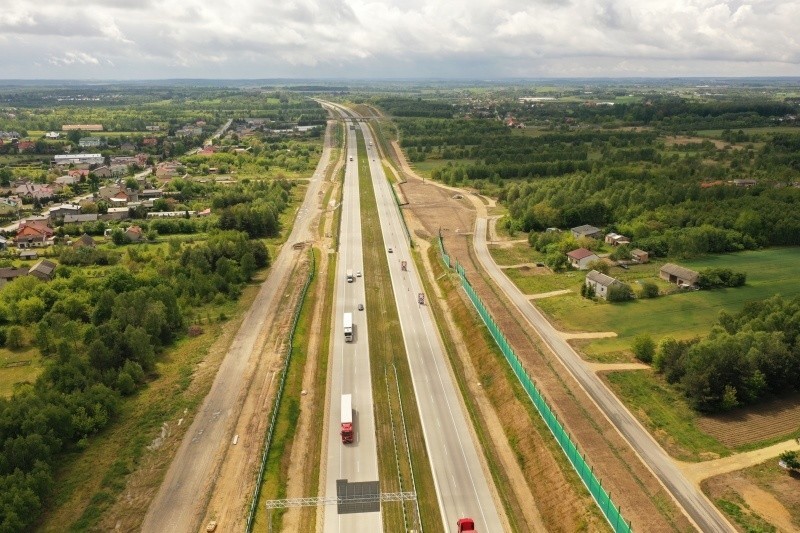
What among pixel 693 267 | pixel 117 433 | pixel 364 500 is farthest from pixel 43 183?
pixel 693 267

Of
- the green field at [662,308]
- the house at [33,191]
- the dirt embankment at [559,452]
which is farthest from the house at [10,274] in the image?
the green field at [662,308]

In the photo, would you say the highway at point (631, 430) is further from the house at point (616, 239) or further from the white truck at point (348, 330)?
the house at point (616, 239)

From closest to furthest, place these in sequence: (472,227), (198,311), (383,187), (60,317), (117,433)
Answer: (117,433) < (60,317) < (198,311) < (472,227) < (383,187)

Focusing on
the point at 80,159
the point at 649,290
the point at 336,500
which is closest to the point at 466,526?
the point at 336,500

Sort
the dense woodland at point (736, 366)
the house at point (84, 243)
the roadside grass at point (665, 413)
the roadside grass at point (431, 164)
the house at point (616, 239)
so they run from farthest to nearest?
1. the roadside grass at point (431, 164)
2. the house at point (616, 239)
3. the house at point (84, 243)
4. the dense woodland at point (736, 366)
5. the roadside grass at point (665, 413)

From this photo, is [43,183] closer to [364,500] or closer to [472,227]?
[472,227]
